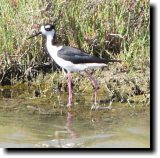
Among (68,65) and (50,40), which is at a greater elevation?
(50,40)

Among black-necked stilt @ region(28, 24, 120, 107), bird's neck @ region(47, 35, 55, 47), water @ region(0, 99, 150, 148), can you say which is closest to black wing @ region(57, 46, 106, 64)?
black-necked stilt @ region(28, 24, 120, 107)

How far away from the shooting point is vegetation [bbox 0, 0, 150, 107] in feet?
28.2

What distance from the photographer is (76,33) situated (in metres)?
8.87

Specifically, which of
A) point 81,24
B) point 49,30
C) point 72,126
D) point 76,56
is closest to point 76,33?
point 81,24

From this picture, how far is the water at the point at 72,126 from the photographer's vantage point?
6480 millimetres

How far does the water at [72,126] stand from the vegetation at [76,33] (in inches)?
29.1

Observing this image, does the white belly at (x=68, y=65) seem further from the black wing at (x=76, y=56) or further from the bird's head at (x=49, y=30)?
the bird's head at (x=49, y=30)

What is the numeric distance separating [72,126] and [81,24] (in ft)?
7.24

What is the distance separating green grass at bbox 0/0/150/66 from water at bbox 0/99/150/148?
103 cm

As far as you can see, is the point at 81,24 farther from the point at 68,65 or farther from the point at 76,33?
the point at 68,65

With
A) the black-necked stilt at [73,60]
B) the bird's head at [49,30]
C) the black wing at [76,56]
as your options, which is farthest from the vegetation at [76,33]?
the black wing at [76,56]

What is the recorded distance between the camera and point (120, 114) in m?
7.52

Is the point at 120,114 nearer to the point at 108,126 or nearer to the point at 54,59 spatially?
the point at 108,126

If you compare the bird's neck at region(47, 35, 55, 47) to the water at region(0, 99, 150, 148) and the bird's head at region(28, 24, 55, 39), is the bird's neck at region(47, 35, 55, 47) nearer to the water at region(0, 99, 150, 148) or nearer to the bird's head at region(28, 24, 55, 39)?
the bird's head at region(28, 24, 55, 39)
